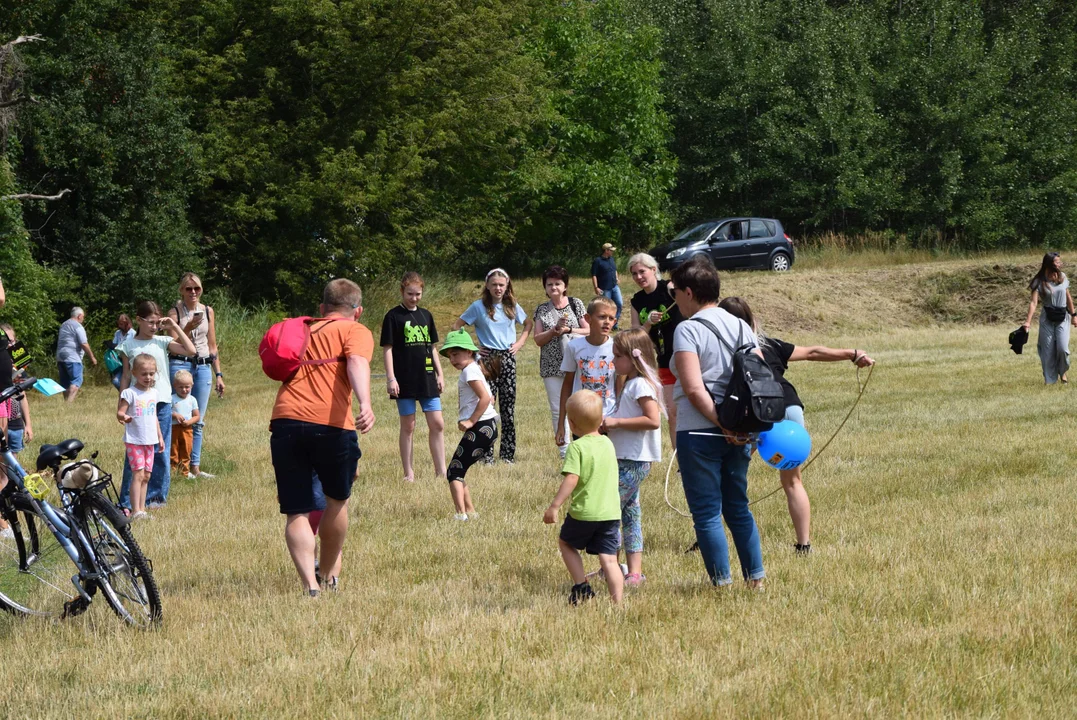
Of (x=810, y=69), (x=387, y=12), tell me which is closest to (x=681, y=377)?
(x=387, y=12)

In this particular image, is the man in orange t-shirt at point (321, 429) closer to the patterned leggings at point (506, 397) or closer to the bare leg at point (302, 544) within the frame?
the bare leg at point (302, 544)

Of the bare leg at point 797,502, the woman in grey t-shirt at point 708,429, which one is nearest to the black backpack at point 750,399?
the woman in grey t-shirt at point 708,429

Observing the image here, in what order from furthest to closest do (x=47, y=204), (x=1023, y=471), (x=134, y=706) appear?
(x=47, y=204)
(x=1023, y=471)
(x=134, y=706)

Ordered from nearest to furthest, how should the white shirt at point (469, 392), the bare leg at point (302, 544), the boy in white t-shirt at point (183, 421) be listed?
the bare leg at point (302, 544)
the white shirt at point (469, 392)
the boy in white t-shirt at point (183, 421)

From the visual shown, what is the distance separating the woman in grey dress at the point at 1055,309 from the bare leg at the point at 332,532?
487 inches

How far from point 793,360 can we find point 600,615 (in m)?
1.73

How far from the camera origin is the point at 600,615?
630 cm

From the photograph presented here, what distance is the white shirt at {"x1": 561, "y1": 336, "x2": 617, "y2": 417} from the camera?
927cm

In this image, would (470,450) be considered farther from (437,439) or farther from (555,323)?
(555,323)

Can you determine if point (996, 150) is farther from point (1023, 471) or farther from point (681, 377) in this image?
point (681, 377)

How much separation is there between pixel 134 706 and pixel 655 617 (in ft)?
8.23

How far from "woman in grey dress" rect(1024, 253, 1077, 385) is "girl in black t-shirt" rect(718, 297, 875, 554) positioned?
1040cm

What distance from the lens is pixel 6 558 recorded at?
25.2 feet

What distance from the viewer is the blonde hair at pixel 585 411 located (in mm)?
6527
